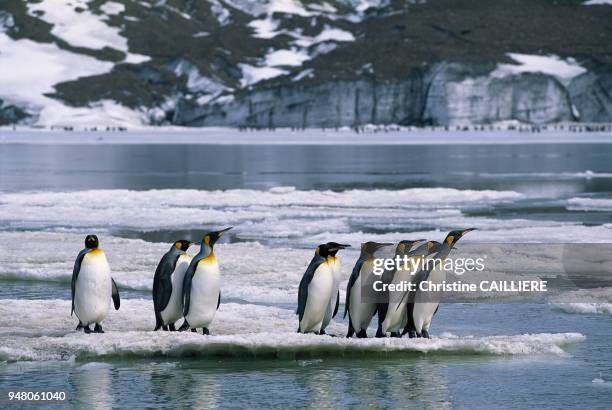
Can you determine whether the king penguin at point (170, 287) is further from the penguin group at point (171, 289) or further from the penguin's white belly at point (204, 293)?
the penguin's white belly at point (204, 293)

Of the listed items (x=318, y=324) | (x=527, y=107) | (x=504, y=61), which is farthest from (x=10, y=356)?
(x=504, y=61)

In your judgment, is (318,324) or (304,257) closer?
(318,324)

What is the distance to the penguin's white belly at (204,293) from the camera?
1120cm

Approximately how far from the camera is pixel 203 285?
1120 cm

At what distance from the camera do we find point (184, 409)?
30.0ft

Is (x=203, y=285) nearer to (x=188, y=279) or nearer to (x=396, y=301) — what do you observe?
(x=188, y=279)

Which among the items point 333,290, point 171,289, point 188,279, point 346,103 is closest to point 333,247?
point 333,290

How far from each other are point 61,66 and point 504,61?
76618mm

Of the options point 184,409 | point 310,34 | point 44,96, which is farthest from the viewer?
point 310,34

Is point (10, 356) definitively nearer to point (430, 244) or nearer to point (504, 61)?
point (430, 244)

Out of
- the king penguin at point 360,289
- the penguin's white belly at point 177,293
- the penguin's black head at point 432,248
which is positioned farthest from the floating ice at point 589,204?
the penguin's white belly at point 177,293

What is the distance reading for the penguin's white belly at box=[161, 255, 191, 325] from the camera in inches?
454

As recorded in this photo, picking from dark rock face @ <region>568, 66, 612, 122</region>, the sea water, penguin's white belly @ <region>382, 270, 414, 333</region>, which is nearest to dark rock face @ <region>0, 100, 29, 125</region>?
dark rock face @ <region>568, 66, 612, 122</region>

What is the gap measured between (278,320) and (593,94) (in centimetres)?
11796
